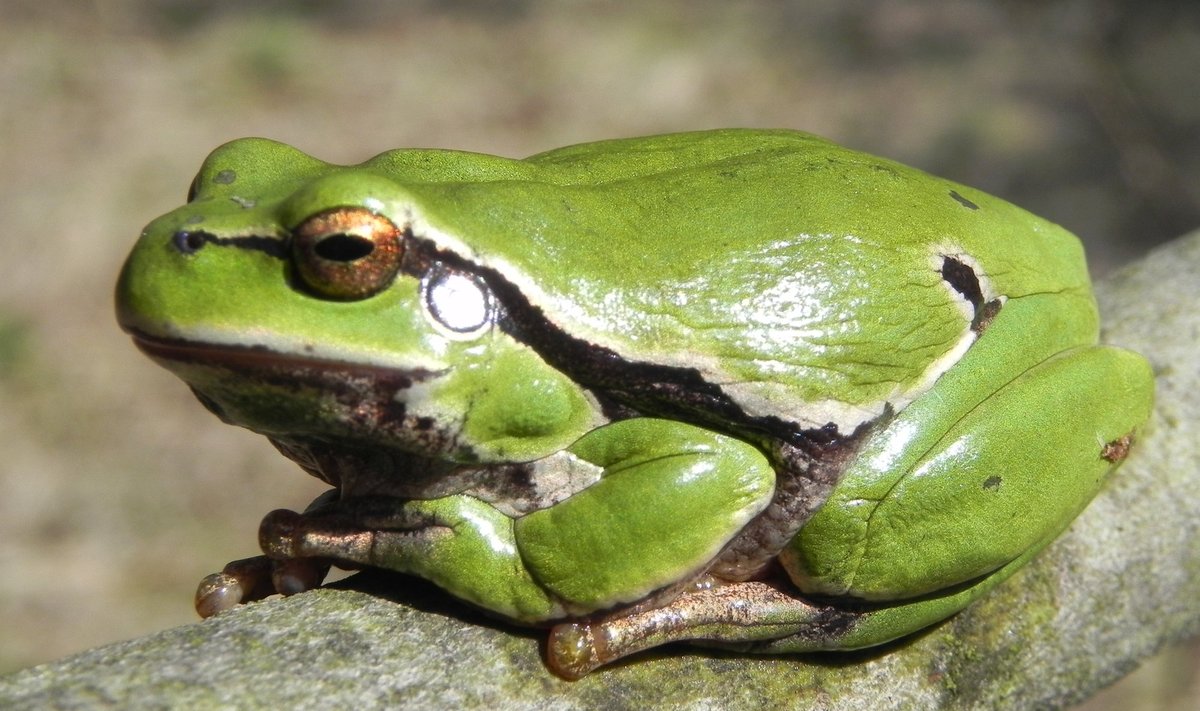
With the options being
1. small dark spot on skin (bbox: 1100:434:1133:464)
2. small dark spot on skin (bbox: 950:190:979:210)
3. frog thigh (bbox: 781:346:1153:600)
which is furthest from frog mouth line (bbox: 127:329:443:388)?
small dark spot on skin (bbox: 1100:434:1133:464)

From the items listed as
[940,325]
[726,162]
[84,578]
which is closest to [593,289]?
[726,162]

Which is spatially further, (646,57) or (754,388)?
(646,57)

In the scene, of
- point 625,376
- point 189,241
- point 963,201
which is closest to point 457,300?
point 625,376

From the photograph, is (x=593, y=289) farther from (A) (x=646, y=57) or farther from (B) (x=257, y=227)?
(A) (x=646, y=57)

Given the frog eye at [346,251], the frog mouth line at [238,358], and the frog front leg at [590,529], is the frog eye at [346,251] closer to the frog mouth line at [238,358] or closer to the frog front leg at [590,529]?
the frog mouth line at [238,358]

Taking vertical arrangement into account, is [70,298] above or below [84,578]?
above

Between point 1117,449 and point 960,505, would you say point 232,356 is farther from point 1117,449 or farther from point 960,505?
point 1117,449
